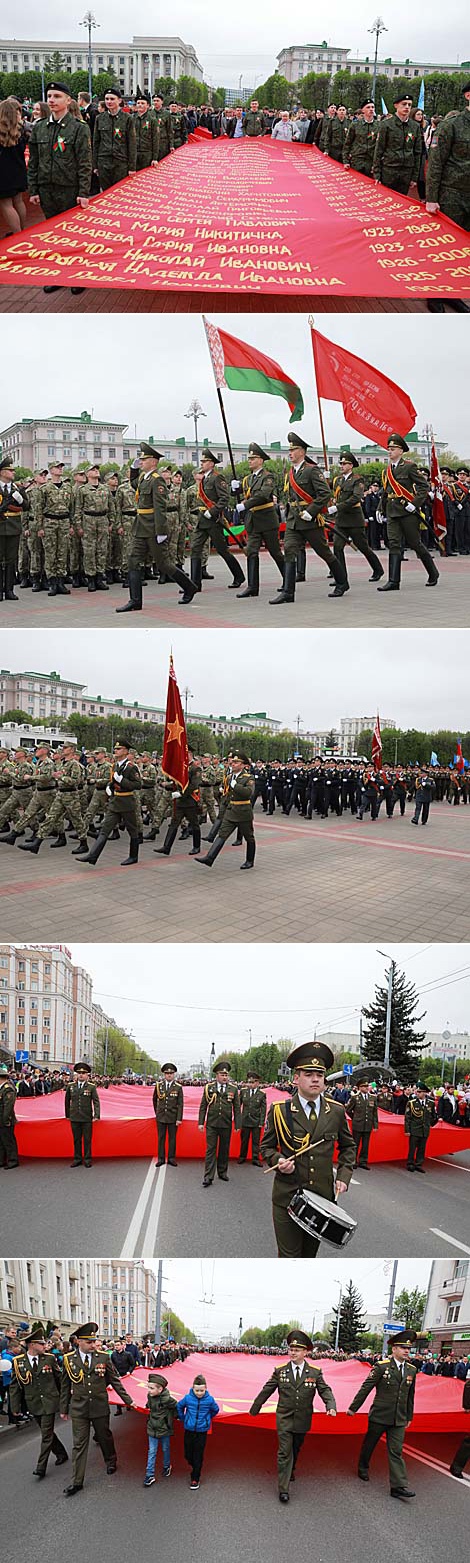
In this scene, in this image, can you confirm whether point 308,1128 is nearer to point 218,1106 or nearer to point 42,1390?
point 218,1106

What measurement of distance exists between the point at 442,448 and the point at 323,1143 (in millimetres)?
4379

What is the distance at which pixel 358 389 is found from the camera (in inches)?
239

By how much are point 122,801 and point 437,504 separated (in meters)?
2.98

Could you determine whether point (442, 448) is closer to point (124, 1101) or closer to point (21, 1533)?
point (124, 1101)

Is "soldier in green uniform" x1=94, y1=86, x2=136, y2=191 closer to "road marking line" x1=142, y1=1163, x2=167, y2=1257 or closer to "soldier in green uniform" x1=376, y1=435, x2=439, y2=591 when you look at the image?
"soldier in green uniform" x1=376, y1=435, x2=439, y2=591

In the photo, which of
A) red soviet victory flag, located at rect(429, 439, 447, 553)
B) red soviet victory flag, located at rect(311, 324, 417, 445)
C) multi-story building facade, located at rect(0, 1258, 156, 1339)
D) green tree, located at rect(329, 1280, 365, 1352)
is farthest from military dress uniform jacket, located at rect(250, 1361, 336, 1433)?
red soviet victory flag, located at rect(311, 324, 417, 445)

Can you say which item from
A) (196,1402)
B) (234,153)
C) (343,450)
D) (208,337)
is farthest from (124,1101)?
(234,153)

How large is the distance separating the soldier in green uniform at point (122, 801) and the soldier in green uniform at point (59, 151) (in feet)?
15.5

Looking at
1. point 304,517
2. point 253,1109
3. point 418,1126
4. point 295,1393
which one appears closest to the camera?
point 295,1393

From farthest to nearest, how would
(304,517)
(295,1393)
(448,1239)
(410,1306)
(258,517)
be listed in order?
(410,1306), (448,1239), (258,517), (304,517), (295,1393)

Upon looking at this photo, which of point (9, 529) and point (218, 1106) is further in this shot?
point (218, 1106)

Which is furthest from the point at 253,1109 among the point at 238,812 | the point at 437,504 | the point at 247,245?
the point at 247,245

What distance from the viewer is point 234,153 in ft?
37.4

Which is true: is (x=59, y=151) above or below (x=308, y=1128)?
above
